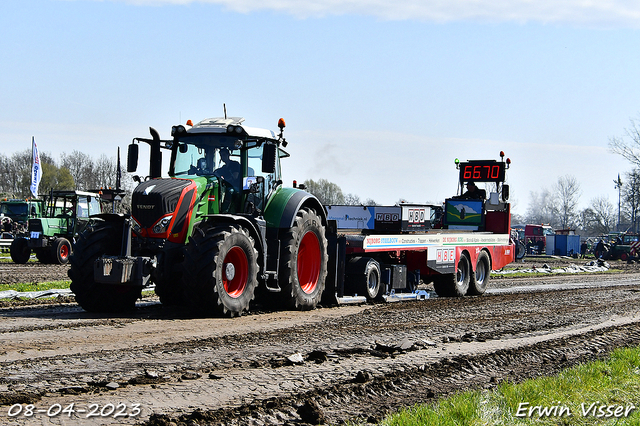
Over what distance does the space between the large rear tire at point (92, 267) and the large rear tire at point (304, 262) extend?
7.51 ft

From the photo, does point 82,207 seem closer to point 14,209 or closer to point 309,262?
point 14,209

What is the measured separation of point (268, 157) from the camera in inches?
440

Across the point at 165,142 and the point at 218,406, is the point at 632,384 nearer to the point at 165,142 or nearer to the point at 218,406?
the point at 218,406

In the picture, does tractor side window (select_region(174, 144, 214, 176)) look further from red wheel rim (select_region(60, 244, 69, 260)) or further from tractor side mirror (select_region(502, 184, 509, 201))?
red wheel rim (select_region(60, 244, 69, 260))

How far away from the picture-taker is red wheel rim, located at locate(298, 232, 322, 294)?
491 inches

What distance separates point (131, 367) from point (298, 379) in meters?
1.53

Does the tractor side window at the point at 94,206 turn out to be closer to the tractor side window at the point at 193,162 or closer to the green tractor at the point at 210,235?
the green tractor at the point at 210,235

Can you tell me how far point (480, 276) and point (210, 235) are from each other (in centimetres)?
982

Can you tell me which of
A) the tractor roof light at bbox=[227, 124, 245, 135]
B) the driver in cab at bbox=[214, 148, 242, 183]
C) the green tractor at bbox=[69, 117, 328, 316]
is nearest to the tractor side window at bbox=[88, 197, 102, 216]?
the green tractor at bbox=[69, 117, 328, 316]

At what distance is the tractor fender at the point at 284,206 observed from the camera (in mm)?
11555

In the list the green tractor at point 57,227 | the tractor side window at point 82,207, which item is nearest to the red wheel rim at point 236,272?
the green tractor at point 57,227

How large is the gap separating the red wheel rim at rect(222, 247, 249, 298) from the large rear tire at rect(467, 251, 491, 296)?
27.0ft

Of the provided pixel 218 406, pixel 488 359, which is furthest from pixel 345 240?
pixel 218 406

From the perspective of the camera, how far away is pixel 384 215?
595 inches
